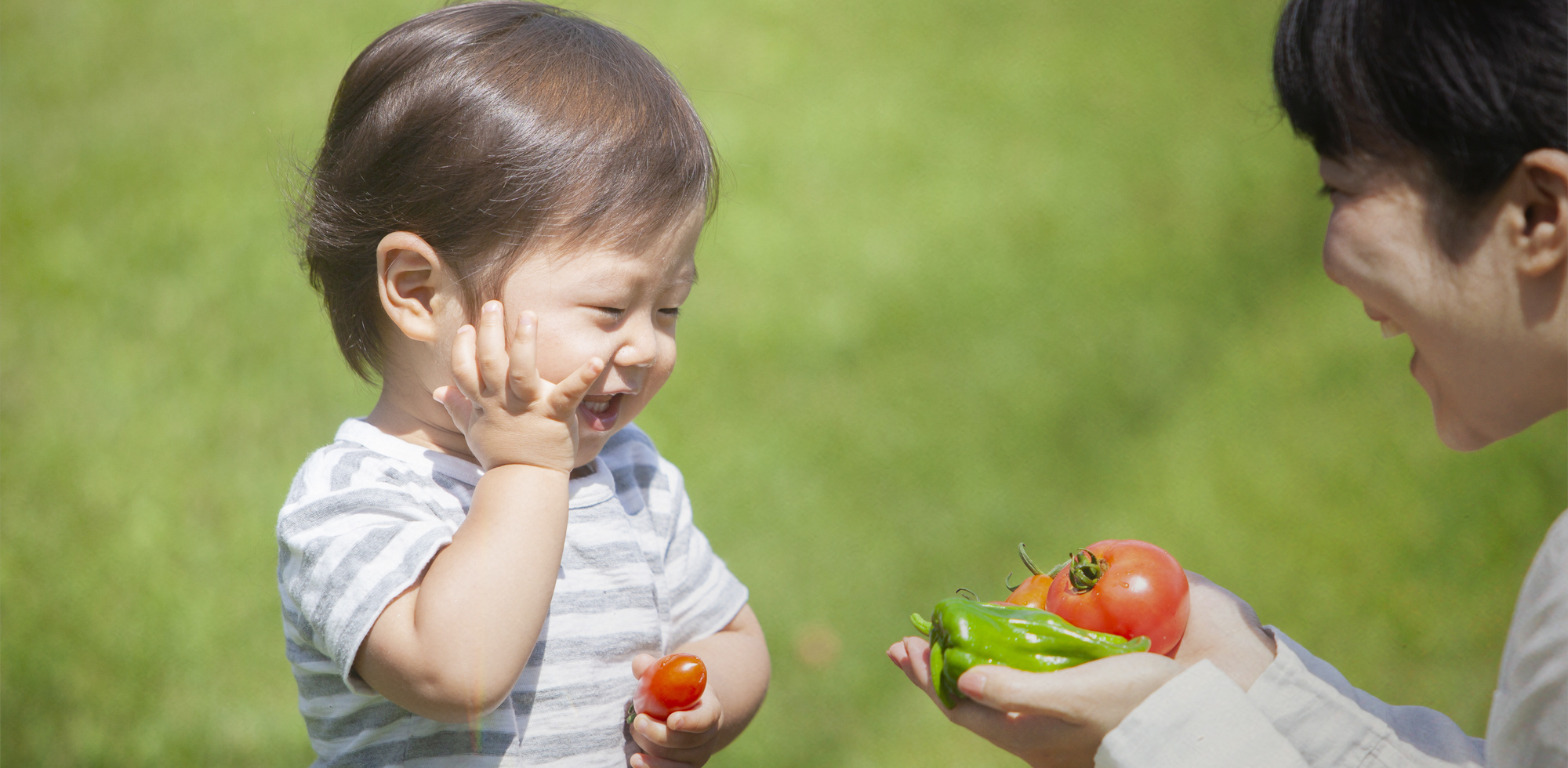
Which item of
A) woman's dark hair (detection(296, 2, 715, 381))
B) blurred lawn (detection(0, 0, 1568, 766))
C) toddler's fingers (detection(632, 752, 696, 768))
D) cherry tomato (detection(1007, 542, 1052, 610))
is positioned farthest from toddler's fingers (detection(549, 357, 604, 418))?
blurred lawn (detection(0, 0, 1568, 766))

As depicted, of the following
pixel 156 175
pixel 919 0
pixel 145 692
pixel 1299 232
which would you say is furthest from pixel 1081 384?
pixel 156 175

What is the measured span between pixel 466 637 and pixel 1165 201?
4199mm

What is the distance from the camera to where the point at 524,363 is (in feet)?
5.07

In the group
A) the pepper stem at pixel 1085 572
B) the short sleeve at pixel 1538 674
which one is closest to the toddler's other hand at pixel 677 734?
the pepper stem at pixel 1085 572

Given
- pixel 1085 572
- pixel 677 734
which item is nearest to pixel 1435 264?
pixel 1085 572

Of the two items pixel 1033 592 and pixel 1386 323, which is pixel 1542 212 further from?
pixel 1033 592

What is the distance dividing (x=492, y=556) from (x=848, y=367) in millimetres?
2813

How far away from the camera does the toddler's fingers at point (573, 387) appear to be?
1.55 metres

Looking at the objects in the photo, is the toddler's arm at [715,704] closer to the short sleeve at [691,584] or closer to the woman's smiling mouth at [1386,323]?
the short sleeve at [691,584]

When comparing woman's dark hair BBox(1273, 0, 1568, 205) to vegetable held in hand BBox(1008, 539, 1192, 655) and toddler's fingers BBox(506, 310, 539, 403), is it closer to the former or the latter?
vegetable held in hand BBox(1008, 539, 1192, 655)

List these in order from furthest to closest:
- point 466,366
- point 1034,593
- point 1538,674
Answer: point 1034,593, point 466,366, point 1538,674

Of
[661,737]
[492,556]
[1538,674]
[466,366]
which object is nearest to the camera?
[1538,674]

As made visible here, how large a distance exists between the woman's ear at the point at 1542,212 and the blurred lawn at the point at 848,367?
1.99m

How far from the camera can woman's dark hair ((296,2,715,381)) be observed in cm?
170
